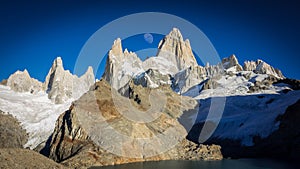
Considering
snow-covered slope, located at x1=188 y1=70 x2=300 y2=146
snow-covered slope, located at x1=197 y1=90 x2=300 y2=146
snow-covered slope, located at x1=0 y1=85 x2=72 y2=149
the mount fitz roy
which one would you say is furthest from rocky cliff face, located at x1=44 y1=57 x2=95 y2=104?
snow-covered slope, located at x1=197 y1=90 x2=300 y2=146

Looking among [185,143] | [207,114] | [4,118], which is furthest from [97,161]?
[207,114]

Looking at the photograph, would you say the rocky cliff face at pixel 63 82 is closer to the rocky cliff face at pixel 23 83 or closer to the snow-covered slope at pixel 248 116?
the rocky cliff face at pixel 23 83

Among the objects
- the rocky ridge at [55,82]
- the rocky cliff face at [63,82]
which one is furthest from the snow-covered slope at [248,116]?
the rocky ridge at [55,82]

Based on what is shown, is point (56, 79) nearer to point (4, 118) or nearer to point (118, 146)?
point (4, 118)

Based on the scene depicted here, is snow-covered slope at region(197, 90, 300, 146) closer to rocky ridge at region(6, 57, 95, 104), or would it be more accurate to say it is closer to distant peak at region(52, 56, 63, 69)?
rocky ridge at region(6, 57, 95, 104)

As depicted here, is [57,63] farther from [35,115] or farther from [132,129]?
[132,129]

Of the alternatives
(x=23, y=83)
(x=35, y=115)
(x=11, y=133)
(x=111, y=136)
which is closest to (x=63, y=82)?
(x=23, y=83)
